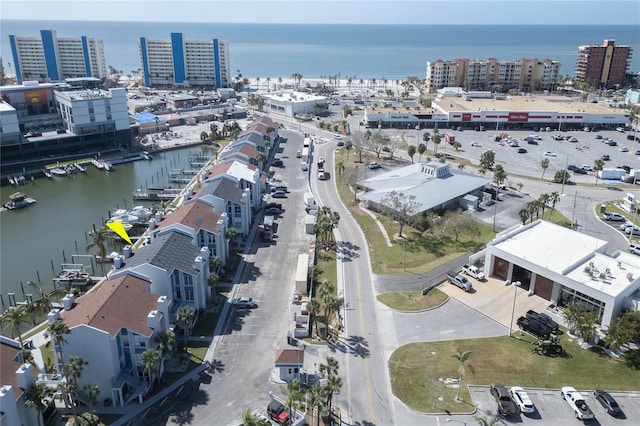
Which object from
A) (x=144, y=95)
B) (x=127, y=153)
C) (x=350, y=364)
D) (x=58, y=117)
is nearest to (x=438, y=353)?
(x=350, y=364)

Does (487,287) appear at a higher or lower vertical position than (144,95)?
lower

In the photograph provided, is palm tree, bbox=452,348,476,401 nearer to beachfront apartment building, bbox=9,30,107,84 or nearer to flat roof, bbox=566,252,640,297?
flat roof, bbox=566,252,640,297

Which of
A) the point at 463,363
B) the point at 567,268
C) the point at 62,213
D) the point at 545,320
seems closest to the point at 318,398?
the point at 463,363

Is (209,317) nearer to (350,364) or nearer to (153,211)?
(350,364)

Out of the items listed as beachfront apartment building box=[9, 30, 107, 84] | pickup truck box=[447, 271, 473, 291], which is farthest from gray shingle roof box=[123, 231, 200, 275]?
beachfront apartment building box=[9, 30, 107, 84]

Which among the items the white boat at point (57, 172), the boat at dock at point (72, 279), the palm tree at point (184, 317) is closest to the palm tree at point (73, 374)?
the palm tree at point (184, 317)

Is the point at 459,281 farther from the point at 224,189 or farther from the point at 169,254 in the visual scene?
the point at 224,189
